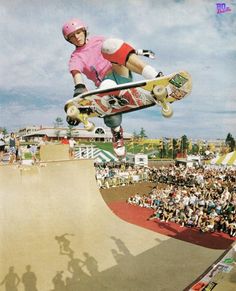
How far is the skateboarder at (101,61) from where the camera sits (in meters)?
9.05

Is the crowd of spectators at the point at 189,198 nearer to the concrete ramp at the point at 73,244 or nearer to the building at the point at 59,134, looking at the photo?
the concrete ramp at the point at 73,244

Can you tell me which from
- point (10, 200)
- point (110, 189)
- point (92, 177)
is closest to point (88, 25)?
point (92, 177)

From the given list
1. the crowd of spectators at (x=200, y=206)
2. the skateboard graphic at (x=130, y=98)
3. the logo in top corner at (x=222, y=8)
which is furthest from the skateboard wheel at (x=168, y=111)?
the crowd of spectators at (x=200, y=206)

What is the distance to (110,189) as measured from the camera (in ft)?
59.1

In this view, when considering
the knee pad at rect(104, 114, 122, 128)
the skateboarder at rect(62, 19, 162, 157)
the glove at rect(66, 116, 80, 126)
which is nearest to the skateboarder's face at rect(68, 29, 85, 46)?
the skateboarder at rect(62, 19, 162, 157)

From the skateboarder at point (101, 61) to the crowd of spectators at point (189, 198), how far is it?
451cm

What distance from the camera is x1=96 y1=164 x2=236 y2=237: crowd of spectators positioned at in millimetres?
10492

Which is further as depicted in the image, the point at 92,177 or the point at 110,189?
the point at 110,189

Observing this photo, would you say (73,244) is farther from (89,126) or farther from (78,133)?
(78,133)

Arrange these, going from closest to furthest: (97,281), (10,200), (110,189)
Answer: (97,281)
(10,200)
(110,189)

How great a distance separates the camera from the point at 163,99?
349 inches

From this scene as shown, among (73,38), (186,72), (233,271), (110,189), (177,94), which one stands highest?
(73,38)

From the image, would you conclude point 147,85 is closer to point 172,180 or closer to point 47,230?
point 47,230

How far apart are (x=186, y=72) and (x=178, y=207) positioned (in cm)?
574
